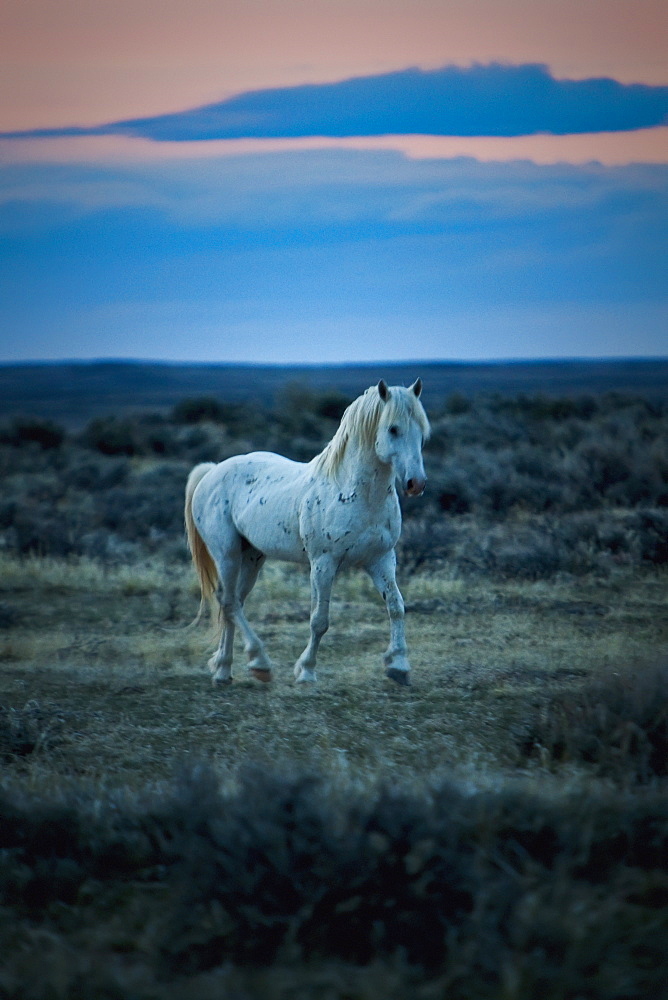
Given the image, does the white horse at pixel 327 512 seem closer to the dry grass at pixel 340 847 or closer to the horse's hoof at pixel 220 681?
the horse's hoof at pixel 220 681

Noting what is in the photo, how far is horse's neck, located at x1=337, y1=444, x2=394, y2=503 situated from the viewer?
24.0 feet

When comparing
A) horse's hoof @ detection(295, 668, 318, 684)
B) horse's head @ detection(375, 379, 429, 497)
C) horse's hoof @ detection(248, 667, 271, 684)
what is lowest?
horse's hoof @ detection(248, 667, 271, 684)

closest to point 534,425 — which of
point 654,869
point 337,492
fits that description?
point 337,492

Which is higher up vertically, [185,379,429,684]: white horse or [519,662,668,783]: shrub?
[185,379,429,684]: white horse

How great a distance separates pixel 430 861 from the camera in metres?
3.44

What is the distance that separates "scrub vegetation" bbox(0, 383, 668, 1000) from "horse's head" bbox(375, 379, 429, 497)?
1684mm

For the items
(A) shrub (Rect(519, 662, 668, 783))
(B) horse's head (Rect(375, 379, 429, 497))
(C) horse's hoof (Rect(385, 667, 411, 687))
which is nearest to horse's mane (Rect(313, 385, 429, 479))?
(B) horse's head (Rect(375, 379, 429, 497))

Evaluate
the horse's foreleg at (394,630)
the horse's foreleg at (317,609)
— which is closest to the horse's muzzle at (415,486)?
the horse's foreleg at (394,630)

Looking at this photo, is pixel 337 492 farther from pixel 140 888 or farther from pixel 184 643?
pixel 140 888

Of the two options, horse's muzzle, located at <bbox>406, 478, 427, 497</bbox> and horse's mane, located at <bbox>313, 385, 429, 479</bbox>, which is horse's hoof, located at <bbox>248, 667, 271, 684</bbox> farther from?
horse's muzzle, located at <bbox>406, 478, 427, 497</bbox>

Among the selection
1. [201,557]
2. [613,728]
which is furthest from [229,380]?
[613,728]

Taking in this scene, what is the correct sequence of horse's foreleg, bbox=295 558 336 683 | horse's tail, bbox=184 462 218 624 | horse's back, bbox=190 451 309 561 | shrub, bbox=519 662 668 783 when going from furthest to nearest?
1. horse's tail, bbox=184 462 218 624
2. horse's back, bbox=190 451 309 561
3. horse's foreleg, bbox=295 558 336 683
4. shrub, bbox=519 662 668 783

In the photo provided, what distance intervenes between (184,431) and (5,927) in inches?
1120

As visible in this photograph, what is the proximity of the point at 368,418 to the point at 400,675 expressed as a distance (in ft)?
6.37
